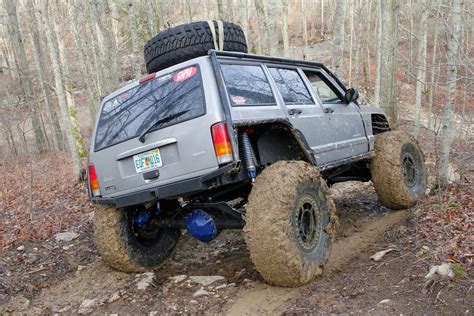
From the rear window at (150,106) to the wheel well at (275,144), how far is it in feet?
2.09

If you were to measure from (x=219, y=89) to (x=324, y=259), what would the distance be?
1.79 metres

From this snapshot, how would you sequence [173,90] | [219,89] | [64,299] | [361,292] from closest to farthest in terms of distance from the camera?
[361,292] < [219,89] < [173,90] < [64,299]

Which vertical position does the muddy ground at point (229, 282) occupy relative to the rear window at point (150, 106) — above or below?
below

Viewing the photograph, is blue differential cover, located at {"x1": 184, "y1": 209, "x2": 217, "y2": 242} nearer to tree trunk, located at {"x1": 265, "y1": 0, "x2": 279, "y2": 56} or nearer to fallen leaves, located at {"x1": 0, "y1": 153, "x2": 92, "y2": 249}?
fallen leaves, located at {"x1": 0, "y1": 153, "x2": 92, "y2": 249}

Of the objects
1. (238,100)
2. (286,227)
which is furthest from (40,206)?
(286,227)

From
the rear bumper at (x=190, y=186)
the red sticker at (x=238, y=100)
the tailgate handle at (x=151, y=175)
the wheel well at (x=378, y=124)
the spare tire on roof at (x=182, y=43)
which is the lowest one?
the wheel well at (x=378, y=124)

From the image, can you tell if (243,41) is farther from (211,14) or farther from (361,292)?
(211,14)

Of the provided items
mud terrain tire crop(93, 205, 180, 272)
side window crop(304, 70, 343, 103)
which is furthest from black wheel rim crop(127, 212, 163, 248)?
side window crop(304, 70, 343, 103)

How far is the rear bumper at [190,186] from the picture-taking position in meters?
3.21

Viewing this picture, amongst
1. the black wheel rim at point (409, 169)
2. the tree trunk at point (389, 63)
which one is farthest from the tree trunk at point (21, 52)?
the black wheel rim at point (409, 169)

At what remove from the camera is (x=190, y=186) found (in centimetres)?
330

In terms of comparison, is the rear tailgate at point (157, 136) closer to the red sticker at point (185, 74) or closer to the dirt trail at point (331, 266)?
the red sticker at point (185, 74)

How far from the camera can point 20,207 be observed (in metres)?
7.76

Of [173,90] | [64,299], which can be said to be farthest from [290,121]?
[64,299]
